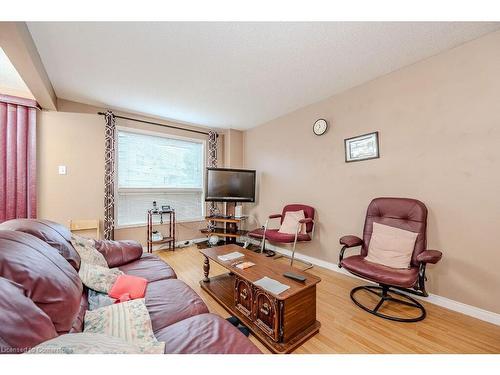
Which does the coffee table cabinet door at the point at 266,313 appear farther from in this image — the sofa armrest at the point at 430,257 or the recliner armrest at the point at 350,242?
the sofa armrest at the point at 430,257

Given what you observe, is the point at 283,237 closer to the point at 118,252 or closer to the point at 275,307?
the point at 275,307

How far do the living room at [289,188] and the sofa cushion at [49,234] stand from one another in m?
0.02

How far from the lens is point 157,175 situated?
11.8 feet

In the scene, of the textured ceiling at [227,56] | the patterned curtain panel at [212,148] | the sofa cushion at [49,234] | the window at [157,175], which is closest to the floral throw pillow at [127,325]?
the sofa cushion at [49,234]

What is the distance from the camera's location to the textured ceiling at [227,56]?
1549 millimetres

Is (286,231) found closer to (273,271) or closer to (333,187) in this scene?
(333,187)

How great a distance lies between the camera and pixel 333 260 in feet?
8.86

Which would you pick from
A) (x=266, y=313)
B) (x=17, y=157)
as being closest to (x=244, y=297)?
(x=266, y=313)

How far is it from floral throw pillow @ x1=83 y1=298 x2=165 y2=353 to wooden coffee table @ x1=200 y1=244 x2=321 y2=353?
0.73 metres

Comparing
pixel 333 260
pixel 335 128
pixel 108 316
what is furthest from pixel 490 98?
pixel 108 316

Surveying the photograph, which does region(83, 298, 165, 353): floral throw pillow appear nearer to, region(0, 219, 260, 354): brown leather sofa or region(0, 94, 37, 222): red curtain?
region(0, 219, 260, 354): brown leather sofa

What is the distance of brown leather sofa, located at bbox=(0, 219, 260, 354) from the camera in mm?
622

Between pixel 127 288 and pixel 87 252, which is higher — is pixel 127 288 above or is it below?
below

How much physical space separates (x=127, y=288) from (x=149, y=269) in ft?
1.20
